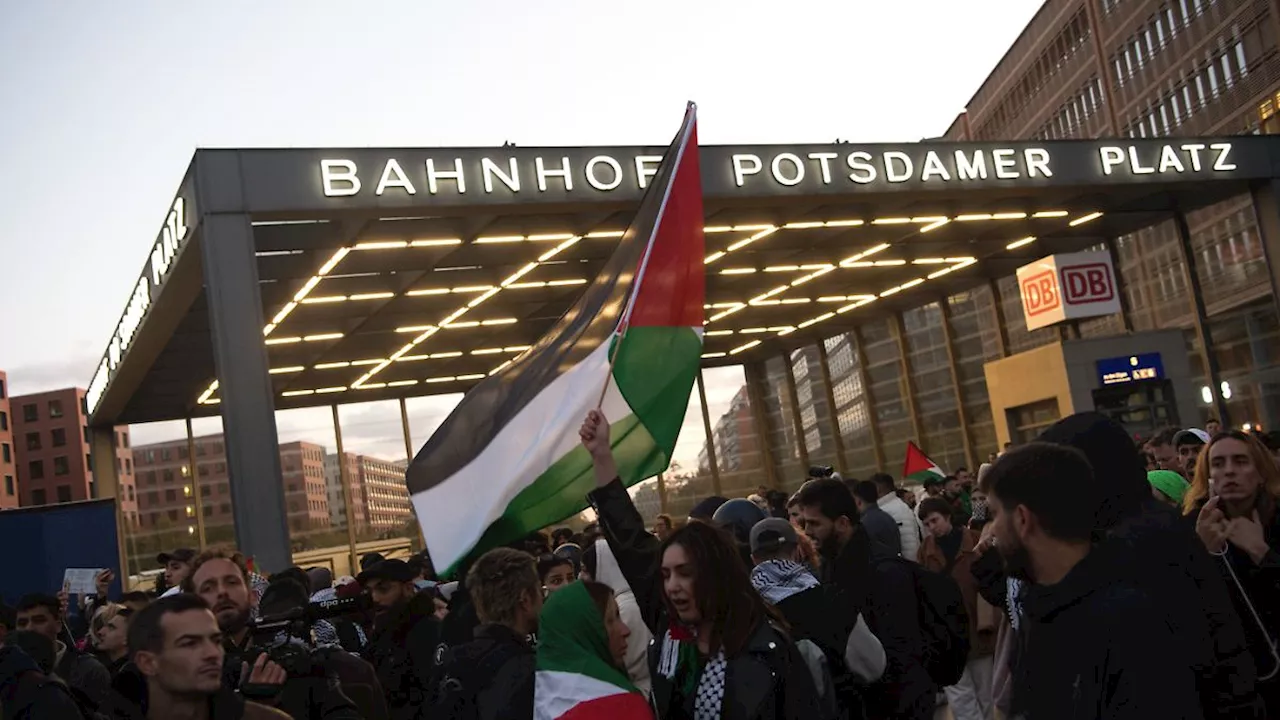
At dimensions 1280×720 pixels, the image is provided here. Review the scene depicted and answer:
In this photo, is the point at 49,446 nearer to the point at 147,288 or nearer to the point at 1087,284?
the point at 147,288

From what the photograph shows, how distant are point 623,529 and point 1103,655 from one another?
2229 mm

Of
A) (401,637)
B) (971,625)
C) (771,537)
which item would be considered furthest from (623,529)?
(971,625)

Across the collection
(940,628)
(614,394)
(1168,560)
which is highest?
(614,394)

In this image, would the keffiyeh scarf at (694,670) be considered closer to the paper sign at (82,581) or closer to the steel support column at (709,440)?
the paper sign at (82,581)

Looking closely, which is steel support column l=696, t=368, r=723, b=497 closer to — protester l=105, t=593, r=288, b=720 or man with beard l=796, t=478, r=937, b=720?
man with beard l=796, t=478, r=937, b=720

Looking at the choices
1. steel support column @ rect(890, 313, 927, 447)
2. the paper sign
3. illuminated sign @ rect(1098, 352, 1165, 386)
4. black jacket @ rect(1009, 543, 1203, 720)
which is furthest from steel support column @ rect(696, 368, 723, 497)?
black jacket @ rect(1009, 543, 1203, 720)

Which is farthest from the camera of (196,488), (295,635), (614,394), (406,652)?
(196,488)

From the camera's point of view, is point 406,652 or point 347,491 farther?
point 347,491

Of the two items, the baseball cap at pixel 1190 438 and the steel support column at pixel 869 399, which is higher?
the steel support column at pixel 869 399

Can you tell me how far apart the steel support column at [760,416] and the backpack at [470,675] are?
32684mm

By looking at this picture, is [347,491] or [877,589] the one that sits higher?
[347,491]

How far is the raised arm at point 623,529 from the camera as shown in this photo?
4953 millimetres

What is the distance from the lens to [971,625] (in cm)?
962

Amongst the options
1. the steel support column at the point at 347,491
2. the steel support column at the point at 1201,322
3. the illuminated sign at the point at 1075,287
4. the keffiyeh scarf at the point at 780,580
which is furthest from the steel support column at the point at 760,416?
the keffiyeh scarf at the point at 780,580
